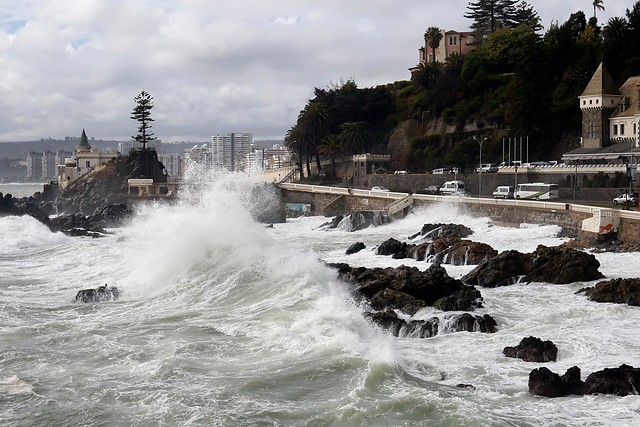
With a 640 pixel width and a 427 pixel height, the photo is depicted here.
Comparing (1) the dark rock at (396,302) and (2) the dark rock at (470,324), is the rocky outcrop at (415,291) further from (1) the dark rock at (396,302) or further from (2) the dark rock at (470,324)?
(2) the dark rock at (470,324)

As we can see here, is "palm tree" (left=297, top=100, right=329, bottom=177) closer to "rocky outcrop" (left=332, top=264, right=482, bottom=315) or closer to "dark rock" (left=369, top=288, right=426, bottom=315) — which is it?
"rocky outcrop" (left=332, top=264, right=482, bottom=315)

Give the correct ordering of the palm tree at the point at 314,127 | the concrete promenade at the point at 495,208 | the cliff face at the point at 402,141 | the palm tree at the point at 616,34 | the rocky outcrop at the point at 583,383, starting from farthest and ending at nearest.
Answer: the palm tree at the point at 314,127
the cliff face at the point at 402,141
the palm tree at the point at 616,34
the concrete promenade at the point at 495,208
the rocky outcrop at the point at 583,383

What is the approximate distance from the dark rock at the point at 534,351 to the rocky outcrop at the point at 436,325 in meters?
1.80

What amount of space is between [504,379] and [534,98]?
4164 centimetres

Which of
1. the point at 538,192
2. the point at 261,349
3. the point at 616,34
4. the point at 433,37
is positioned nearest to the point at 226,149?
the point at 433,37

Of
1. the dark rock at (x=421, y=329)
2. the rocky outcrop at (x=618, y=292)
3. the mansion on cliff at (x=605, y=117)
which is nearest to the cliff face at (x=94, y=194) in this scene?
the mansion on cliff at (x=605, y=117)

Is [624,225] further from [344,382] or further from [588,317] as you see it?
[344,382]

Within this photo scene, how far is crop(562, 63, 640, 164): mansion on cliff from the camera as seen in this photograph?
4391 centimetres

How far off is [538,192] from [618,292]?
2042cm

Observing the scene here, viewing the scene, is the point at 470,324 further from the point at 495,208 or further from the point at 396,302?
the point at 495,208

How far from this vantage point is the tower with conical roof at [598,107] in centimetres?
4584

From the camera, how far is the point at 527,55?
51.6 m

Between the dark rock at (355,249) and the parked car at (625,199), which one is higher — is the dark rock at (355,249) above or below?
below

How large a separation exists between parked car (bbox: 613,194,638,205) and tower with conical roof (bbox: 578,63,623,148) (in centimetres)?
1361
